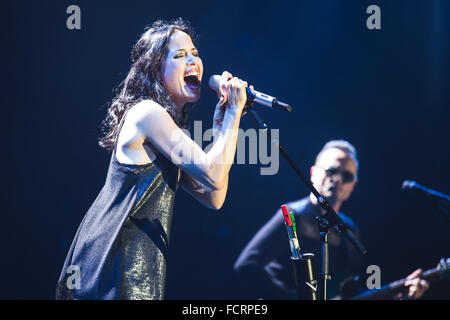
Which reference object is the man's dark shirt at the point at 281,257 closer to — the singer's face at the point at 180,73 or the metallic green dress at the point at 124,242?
the singer's face at the point at 180,73

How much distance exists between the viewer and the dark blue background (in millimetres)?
3357

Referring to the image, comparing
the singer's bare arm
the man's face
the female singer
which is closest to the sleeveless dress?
the female singer

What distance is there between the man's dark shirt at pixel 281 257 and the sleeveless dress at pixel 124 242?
76.6 inches

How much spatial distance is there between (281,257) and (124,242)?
212cm

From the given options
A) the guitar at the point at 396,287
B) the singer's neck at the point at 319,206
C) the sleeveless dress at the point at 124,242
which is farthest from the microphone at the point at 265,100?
the singer's neck at the point at 319,206

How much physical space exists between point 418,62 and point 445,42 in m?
0.26

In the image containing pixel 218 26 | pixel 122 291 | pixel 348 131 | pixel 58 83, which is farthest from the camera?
pixel 348 131

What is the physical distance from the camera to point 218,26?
3.67 meters

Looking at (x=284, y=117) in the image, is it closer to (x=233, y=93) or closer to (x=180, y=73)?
(x=180, y=73)

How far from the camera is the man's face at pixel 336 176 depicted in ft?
11.7

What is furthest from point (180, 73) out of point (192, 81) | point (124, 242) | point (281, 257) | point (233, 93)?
point (281, 257)

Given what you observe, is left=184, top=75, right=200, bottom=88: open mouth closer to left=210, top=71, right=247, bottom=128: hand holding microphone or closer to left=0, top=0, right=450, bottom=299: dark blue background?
left=210, top=71, right=247, bottom=128: hand holding microphone

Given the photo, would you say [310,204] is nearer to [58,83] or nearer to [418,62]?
[418,62]

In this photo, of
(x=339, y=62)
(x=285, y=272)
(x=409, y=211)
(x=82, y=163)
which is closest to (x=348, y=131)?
(x=339, y=62)
